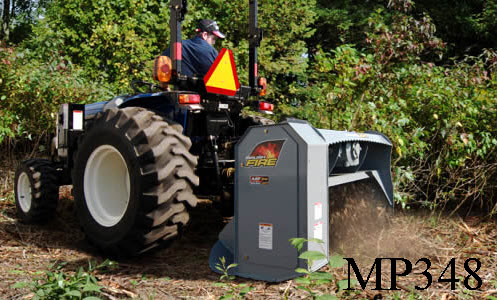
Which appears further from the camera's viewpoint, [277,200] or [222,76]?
[222,76]

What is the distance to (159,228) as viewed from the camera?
2914 mm

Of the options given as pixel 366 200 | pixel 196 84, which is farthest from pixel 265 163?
pixel 366 200

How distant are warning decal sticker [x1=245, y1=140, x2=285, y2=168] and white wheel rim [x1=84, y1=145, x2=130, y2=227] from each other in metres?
1.06

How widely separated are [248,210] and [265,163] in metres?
0.31

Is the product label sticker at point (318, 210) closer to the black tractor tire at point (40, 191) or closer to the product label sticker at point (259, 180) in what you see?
the product label sticker at point (259, 180)

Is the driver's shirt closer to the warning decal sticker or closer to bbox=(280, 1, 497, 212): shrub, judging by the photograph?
the warning decal sticker

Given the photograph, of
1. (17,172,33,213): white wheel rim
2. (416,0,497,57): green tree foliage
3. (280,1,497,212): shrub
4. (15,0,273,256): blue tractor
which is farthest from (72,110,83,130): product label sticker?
(416,0,497,57): green tree foliage

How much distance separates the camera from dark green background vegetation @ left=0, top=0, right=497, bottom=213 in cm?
462

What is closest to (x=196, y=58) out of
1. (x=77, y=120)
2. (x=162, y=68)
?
(x=162, y=68)

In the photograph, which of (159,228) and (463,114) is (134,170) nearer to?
(159,228)

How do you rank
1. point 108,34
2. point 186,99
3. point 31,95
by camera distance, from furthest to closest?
1. point 108,34
2. point 31,95
3. point 186,99

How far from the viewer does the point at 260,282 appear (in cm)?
271

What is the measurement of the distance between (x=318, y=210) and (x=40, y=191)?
9.52 ft

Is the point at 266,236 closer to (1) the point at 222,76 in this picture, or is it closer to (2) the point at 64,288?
(2) the point at 64,288
